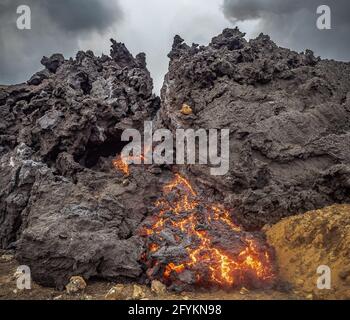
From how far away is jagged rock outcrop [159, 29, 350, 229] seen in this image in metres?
15.9

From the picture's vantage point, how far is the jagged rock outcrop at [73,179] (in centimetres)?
1360

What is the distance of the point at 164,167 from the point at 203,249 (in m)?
7.40

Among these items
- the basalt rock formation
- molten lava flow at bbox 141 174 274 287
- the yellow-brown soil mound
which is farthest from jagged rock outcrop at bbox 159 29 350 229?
molten lava flow at bbox 141 174 274 287

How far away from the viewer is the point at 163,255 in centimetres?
1350

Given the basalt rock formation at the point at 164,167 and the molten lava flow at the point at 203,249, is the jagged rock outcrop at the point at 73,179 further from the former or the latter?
the molten lava flow at the point at 203,249

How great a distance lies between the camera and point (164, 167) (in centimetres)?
2038

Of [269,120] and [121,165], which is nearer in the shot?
[269,120]

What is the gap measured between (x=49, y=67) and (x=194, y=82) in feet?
64.2

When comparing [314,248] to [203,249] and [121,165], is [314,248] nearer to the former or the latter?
[203,249]

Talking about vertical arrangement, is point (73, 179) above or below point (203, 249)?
above

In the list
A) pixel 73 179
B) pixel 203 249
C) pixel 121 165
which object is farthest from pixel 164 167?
pixel 203 249

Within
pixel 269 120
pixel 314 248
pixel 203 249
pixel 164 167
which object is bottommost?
pixel 203 249

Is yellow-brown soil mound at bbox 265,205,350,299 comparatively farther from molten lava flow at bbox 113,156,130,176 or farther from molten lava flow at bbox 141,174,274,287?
molten lava flow at bbox 113,156,130,176
